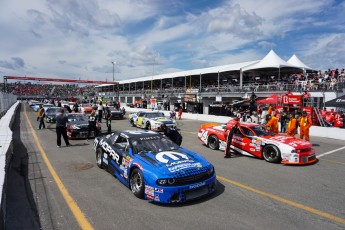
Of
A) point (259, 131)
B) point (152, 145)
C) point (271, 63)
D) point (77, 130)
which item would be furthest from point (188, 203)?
point (271, 63)

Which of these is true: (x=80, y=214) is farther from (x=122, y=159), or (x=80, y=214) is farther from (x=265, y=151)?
(x=265, y=151)

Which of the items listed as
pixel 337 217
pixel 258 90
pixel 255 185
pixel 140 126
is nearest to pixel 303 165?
pixel 255 185

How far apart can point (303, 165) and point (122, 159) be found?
5.69 meters

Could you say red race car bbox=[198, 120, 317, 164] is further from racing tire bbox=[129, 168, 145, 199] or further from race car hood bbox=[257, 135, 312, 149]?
racing tire bbox=[129, 168, 145, 199]

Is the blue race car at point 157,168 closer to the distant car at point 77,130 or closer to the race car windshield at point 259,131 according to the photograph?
the race car windshield at point 259,131

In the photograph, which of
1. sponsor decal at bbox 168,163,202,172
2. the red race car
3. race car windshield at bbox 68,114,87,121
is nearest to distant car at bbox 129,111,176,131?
race car windshield at bbox 68,114,87,121

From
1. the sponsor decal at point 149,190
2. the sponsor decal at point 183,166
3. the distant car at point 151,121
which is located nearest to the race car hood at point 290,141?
Answer: the sponsor decal at point 183,166

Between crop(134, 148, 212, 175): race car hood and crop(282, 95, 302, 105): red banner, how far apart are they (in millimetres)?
15923

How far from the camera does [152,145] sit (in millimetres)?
6289

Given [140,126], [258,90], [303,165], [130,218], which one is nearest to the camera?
[130,218]

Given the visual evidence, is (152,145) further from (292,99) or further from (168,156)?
(292,99)

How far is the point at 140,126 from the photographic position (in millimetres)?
17922

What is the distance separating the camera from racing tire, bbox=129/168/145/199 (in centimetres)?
515

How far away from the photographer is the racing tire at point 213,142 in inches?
411
